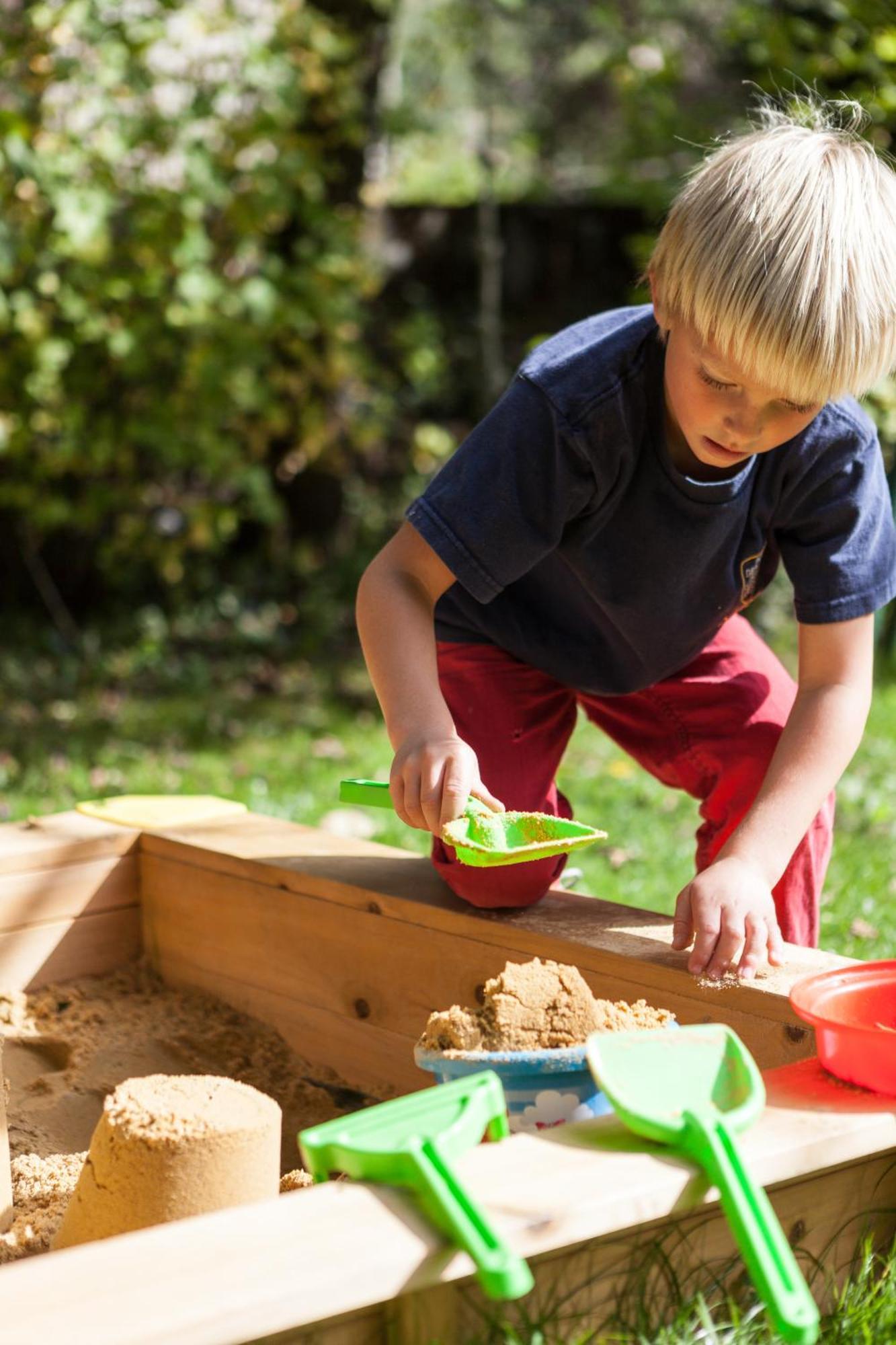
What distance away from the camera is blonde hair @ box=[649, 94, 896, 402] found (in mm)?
1402

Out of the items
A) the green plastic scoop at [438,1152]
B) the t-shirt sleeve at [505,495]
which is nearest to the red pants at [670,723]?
the t-shirt sleeve at [505,495]

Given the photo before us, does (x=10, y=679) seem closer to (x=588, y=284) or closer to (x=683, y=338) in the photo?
(x=588, y=284)

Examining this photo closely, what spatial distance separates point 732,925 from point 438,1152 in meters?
0.55

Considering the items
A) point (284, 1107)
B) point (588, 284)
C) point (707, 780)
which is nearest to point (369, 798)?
point (284, 1107)

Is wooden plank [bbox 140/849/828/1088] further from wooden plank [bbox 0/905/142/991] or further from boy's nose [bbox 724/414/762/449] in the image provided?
boy's nose [bbox 724/414/762/449]

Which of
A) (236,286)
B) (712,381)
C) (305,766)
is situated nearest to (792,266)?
(712,381)

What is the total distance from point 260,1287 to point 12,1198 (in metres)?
0.68

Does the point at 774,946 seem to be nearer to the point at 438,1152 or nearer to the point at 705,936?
the point at 705,936

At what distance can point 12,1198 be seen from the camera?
1433 millimetres

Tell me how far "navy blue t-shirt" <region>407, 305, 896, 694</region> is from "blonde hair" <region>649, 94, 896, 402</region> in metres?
0.22

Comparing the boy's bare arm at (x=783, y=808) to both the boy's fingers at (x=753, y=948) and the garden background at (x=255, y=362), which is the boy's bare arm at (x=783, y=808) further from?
the garden background at (x=255, y=362)

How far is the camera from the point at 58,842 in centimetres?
201

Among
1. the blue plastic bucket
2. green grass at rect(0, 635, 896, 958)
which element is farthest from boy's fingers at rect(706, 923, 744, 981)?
green grass at rect(0, 635, 896, 958)

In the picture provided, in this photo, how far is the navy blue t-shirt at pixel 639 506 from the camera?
5.52 ft
